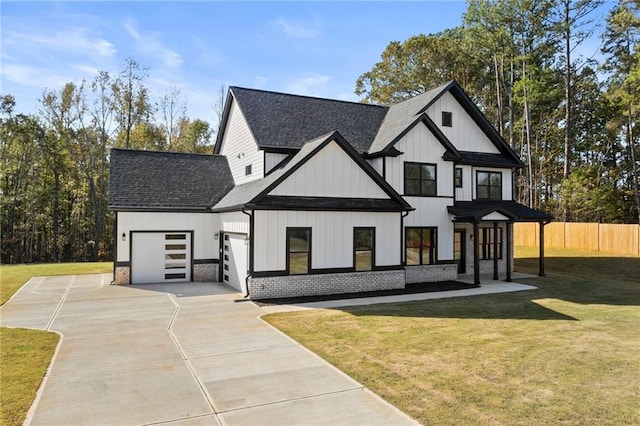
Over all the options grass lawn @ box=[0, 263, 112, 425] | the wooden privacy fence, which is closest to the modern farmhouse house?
grass lawn @ box=[0, 263, 112, 425]

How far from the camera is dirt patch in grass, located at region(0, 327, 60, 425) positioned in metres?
5.77

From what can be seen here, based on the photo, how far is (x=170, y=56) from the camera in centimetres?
1981

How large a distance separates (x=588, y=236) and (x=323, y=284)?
72.6 feet

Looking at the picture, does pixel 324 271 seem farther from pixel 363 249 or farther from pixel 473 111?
pixel 473 111

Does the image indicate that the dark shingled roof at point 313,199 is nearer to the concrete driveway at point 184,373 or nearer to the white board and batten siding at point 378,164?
the white board and batten siding at point 378,164

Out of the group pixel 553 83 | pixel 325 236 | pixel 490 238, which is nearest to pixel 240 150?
pixel 325 236

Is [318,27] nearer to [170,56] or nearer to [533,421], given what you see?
[170,56]

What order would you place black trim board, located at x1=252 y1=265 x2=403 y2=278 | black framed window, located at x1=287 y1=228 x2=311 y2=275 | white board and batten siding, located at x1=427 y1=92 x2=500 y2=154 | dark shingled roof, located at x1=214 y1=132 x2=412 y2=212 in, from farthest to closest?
white board and batten siding, located at x1=427 y1=92 x2=500 y2=154
black framed window, located at x1=287 y1=228 x2=311 y2=275
dark shingled roof, located at x1=214 y1=132 x2=412 y2=212
black trim board, located at x1=252 y1=265 x2=403 y2=278

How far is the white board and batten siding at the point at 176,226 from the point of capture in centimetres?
1689

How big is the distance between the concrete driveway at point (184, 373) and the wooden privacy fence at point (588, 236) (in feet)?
82.2

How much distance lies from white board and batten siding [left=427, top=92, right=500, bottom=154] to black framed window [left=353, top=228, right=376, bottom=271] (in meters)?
7.80

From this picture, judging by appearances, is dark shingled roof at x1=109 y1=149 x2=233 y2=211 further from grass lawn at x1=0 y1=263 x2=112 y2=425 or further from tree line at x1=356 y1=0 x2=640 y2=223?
tree line at x1=356 y1=0 x2=640 y2=223

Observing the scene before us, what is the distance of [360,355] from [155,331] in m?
5.23

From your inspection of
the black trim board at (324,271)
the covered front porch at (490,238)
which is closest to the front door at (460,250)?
the covered front porch at (490,238)
